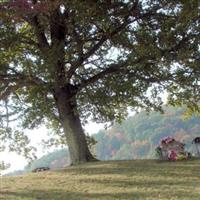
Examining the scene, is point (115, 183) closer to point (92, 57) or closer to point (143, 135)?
point (92, 57)

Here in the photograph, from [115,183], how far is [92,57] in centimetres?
911

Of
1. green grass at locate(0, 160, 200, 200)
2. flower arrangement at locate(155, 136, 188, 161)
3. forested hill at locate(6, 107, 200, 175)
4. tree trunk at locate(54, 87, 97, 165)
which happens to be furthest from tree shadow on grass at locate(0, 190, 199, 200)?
forested hill at locate(6, 107, 200, 175)

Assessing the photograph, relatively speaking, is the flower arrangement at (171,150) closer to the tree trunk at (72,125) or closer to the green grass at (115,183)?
the green grass at (115,183)

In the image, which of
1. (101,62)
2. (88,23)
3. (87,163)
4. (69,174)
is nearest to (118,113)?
(101,62)

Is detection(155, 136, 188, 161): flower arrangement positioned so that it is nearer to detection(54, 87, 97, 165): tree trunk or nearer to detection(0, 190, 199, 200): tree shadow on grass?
detection(54, 87, 97, 165): tree trunk

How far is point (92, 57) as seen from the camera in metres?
21.4

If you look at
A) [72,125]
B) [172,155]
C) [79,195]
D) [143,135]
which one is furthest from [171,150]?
[143,135]

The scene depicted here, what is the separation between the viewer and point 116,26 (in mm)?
18938

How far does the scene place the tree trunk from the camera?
67.7 feet

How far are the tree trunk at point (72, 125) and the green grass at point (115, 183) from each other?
308 cm

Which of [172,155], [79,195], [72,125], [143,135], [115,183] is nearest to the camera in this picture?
[79,195]

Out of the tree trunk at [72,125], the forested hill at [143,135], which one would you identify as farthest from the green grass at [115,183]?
the forested hill at [143,135]

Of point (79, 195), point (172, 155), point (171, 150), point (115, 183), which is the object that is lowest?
point (79, 195)

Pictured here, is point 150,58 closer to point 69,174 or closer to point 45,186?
point 69,174
